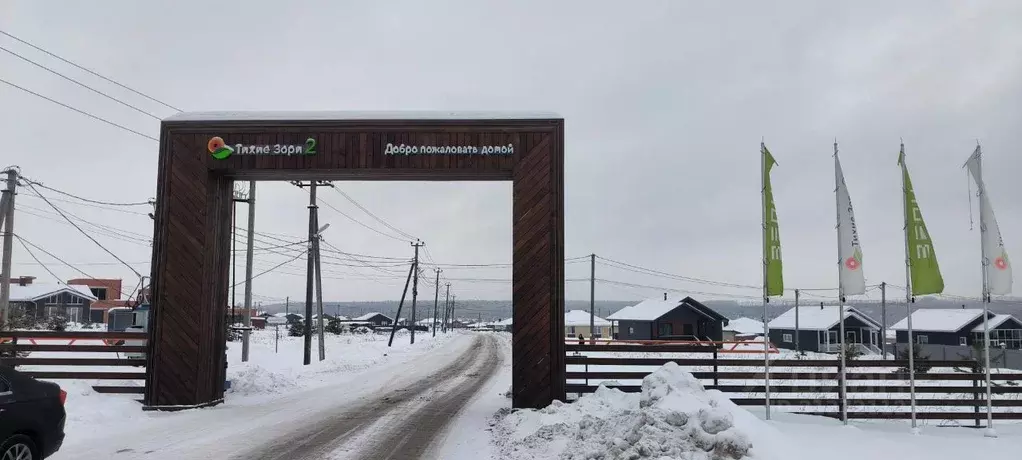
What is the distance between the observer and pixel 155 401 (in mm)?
13266

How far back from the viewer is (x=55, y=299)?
71.7 metres

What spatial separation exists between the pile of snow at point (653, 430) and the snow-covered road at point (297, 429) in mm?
1884

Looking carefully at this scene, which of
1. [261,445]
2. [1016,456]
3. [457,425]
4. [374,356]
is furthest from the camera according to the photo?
[374,356]

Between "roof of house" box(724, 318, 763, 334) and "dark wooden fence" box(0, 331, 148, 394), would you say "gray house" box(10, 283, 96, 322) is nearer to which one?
"dark wooden fence" box(0, 331, 148, 394)

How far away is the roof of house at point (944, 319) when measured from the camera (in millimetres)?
52031

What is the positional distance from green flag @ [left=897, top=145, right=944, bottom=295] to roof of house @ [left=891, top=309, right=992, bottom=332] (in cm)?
4719

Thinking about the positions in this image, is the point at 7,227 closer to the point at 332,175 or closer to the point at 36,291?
the point at 332,175

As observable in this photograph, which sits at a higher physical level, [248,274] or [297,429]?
[248,274]

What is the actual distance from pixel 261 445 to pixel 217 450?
65 centimetres

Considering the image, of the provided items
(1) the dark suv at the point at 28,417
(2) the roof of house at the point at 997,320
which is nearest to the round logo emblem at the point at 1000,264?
(1) the dark suv at the point at 28,417

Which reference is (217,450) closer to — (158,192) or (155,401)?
(155,401)

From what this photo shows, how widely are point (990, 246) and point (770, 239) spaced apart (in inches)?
141

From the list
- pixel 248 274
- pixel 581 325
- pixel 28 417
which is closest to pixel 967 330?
pixel 581 325

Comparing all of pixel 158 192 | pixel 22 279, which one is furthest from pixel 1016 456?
pixel 22 279
